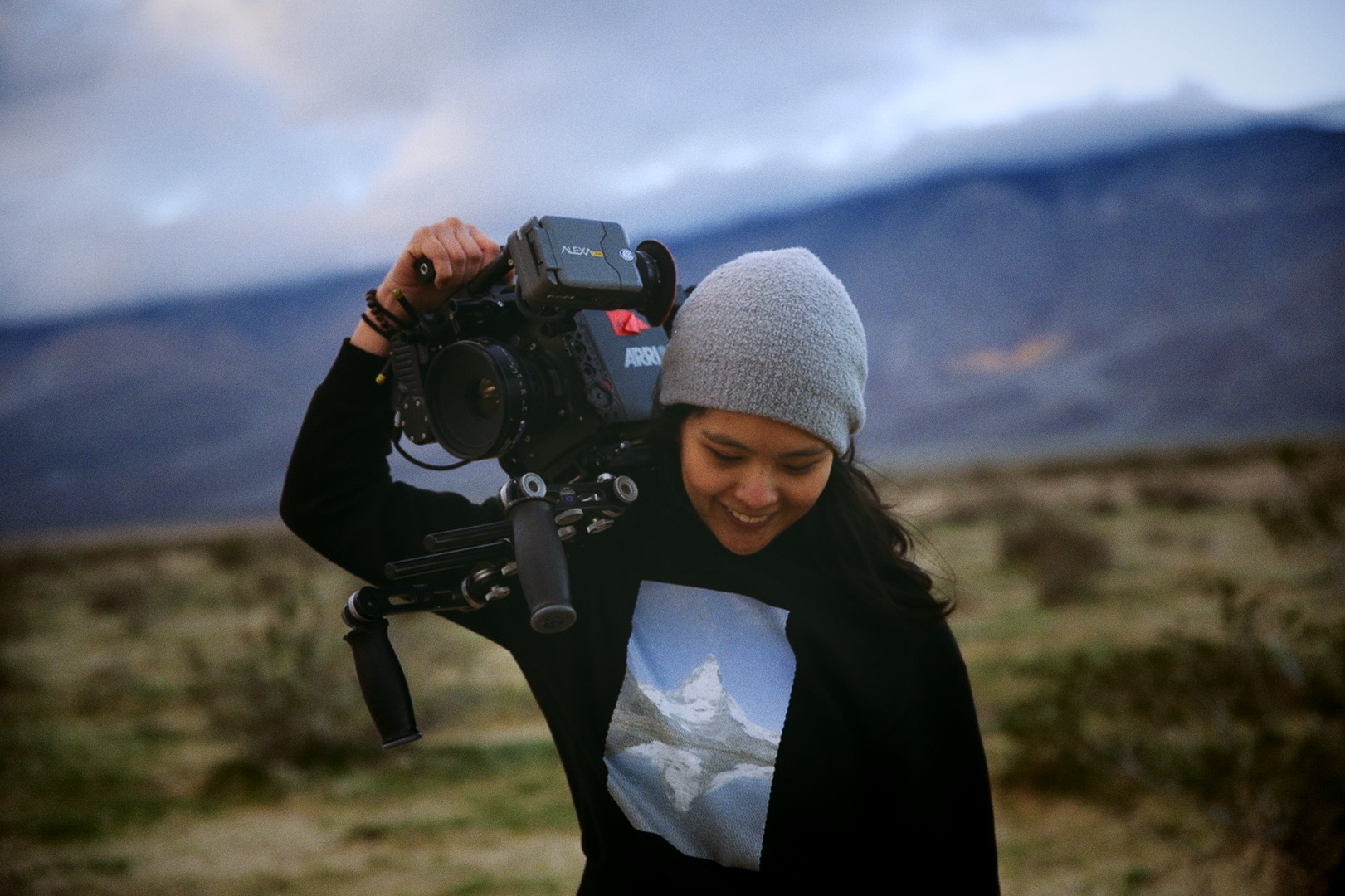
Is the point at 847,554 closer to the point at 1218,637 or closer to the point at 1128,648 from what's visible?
the point at 1128,648

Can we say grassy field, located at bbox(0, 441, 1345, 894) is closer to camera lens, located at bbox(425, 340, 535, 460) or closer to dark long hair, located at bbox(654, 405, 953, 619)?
dark long hair, located at bbox(654, 405, 953, 619)

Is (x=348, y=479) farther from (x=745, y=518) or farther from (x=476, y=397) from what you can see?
(x=745, y=518)

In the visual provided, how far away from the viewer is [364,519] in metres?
2.29

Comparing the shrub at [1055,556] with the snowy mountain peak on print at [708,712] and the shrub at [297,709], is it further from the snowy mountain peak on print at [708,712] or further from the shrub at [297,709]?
the snowy mountain peak on print at [708,712]

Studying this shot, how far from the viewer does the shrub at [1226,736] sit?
5590 millimetres

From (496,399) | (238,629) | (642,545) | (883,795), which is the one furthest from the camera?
(238,629)

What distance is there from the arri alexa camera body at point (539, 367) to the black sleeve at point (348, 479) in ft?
0.31

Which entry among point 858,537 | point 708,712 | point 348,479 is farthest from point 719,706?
point 348,479

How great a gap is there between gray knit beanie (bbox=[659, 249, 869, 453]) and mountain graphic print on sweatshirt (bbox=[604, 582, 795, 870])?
0.47 m

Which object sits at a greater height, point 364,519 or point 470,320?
point 470,320

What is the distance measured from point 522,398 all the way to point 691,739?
78 cm

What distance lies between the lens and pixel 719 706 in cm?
223

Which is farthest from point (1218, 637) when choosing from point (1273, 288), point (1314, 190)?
point (1314, 190)

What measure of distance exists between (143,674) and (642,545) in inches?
507
